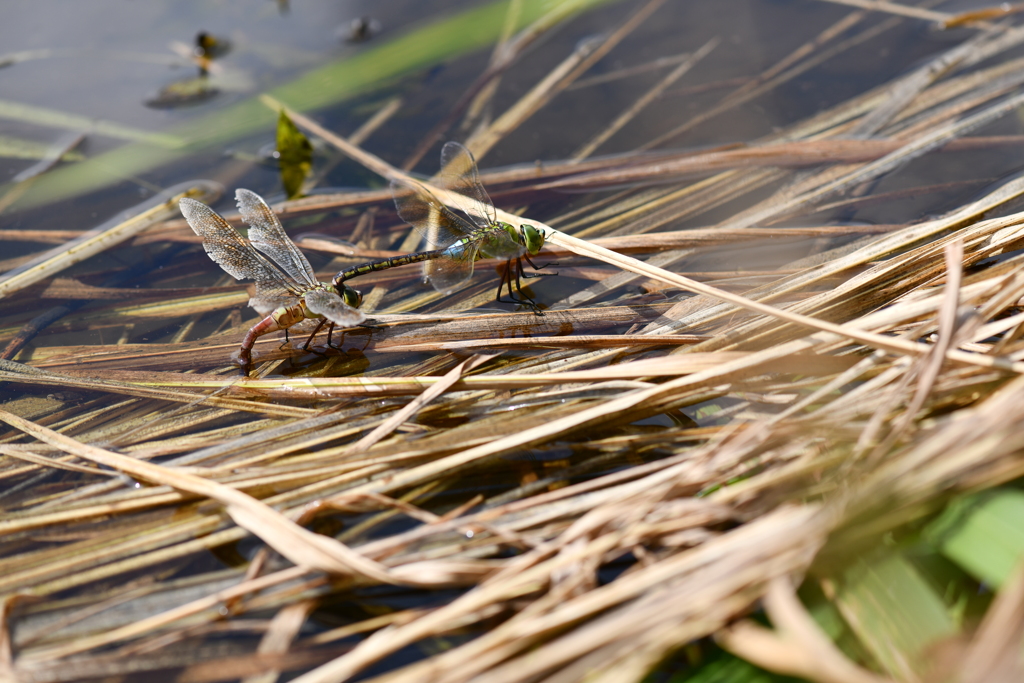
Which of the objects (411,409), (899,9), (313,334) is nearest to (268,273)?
(313,334)

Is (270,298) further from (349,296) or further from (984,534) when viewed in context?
(984,534)

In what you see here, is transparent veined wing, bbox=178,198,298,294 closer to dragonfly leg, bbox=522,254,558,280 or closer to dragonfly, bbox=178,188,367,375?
dragonfly, bbox=178,188,367,375

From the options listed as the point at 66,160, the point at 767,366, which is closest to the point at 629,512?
the point at 767,366

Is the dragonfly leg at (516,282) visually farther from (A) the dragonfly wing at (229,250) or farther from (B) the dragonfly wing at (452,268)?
(A) the dragonfly wing at (229,250)

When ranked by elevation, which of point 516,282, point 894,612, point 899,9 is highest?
point 899,9

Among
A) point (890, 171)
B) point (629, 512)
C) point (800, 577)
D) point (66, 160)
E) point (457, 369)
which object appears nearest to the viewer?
point (800, 577)

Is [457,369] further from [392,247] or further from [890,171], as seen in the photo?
[890,171]
